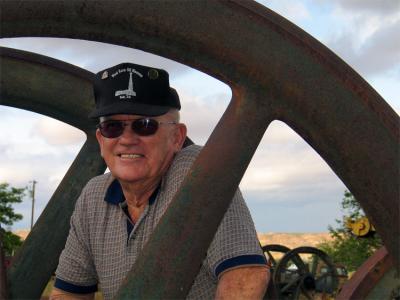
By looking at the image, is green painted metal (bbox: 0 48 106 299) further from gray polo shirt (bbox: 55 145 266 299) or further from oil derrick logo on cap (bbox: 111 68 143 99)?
oil derrick logo on cap (bbox: 111 68 143 99)

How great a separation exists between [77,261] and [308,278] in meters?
7.67

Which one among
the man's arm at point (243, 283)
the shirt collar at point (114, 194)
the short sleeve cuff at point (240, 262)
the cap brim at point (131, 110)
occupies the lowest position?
the man's arm at point (243, 283)

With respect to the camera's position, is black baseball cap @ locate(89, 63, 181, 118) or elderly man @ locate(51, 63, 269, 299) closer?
elderly man @ locate(51, 63, 269, 299)

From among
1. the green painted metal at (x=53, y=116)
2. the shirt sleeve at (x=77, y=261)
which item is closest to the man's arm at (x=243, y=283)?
the shirt sleeve at (x=77, y=261)

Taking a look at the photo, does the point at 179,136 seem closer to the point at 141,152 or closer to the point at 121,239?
the point at 141,152

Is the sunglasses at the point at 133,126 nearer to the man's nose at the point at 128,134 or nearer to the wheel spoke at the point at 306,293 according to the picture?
the man's nose at the point at 128,134

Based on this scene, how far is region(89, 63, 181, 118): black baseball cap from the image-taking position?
1.88 m

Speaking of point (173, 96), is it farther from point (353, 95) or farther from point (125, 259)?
point (353, 95)

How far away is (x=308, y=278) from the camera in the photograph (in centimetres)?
964

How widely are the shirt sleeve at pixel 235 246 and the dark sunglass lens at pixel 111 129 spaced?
1.15ft

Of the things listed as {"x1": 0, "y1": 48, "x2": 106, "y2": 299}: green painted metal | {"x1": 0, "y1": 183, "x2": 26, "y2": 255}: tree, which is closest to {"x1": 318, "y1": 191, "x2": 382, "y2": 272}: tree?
{"x1": 0, "y1": 183, "x2": 26, "y2": 255}: tree

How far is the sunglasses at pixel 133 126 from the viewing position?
1.92 metres

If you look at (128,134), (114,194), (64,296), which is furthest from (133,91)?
(64,296)

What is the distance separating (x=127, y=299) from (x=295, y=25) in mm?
635
